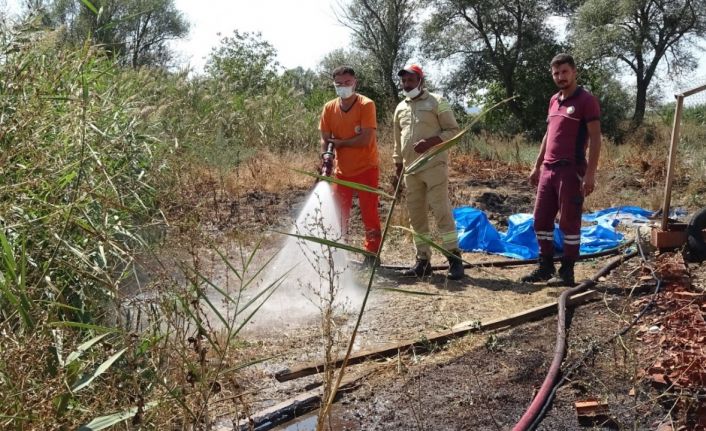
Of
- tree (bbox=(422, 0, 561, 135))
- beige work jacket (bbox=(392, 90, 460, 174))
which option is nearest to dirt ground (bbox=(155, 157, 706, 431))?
beige work jacket (bbox=(392, 90, 460, 174))

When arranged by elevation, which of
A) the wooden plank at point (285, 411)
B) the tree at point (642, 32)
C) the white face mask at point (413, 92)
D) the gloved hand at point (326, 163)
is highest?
the tree at point (642, 32)

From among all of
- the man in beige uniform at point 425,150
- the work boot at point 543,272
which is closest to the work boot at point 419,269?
the man in beige uniform at point 425,150

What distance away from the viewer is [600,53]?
25.2 meters

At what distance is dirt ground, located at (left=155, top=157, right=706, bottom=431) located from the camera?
3217 mm

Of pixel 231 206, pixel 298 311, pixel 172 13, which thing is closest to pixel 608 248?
pixel 298 311

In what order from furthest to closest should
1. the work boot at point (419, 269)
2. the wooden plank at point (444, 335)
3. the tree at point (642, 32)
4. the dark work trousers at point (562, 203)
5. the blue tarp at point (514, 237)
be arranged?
the tree at point (642, 32)
the blue tarp at point (514, 237)
the work boot at point (419, 269)
the dark work trousers at point (562, 203)
the wooden plank at point (444, 335)

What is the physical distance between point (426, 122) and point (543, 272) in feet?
5.59

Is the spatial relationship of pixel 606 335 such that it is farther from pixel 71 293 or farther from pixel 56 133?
pixel 56 133

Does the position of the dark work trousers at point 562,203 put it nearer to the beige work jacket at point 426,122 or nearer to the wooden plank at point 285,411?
the beige work jacket at point 426,122

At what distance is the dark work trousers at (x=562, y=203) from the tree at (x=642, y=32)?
21.2 meters

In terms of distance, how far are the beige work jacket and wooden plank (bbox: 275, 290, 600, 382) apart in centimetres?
170

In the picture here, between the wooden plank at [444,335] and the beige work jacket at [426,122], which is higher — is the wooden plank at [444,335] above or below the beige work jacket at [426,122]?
below

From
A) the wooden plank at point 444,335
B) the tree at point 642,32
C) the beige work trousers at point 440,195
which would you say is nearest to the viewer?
the wooden plank at point 444,335

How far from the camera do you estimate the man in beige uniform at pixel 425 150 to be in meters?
5.80
